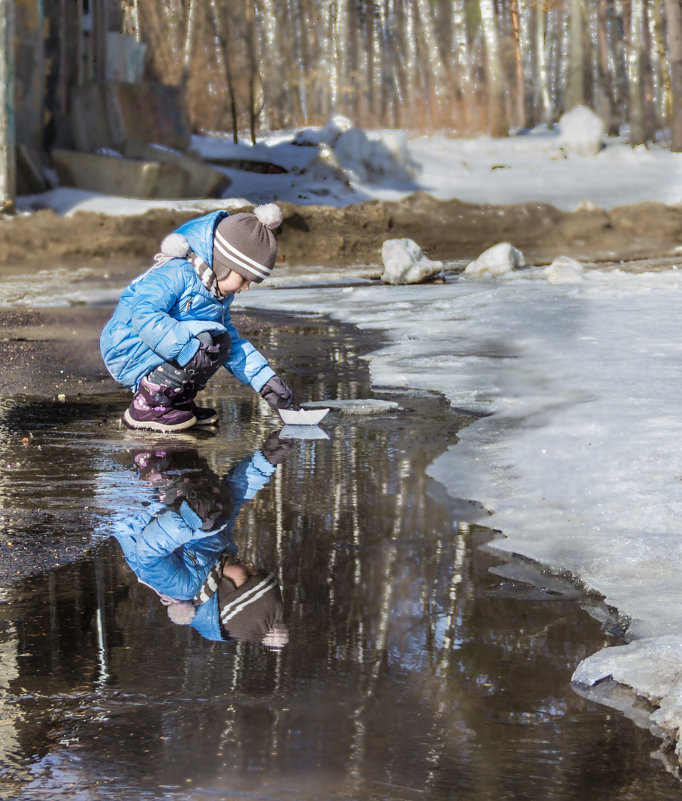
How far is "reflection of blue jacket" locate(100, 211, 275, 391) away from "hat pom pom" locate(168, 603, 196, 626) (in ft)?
7.48

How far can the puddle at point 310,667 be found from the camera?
206 cm

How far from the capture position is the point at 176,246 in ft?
16.5

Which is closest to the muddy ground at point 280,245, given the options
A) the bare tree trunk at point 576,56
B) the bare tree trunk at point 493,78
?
the bare tree trunk at point 493,78

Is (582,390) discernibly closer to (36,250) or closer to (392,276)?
(392,276)

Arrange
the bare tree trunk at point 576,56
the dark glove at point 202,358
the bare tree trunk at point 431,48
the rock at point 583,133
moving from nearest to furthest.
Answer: the dark glove at point 202,358
the rock at point 583,133
the bare tree trunk at point 576,56
the bare tree trunk at point 431,48

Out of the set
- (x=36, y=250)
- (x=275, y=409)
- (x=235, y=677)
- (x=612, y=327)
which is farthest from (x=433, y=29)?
(x=235, y=677)

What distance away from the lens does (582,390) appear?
222 inches

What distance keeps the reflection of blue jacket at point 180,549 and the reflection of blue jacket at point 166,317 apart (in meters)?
1.13

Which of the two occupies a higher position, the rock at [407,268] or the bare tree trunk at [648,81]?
the bare tree trunk at [648,81]

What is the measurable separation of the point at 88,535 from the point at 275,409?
79.3 inches

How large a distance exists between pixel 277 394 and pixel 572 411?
4.20 feet

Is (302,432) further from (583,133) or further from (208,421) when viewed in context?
(583,133)

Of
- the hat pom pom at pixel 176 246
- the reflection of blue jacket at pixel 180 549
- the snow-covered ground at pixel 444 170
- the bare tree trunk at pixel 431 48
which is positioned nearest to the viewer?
the reflection of blue jacket at pixel 180 549

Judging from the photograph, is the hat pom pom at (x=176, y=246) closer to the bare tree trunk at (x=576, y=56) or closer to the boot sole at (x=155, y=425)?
the boot sole at (x=155, y=425)
